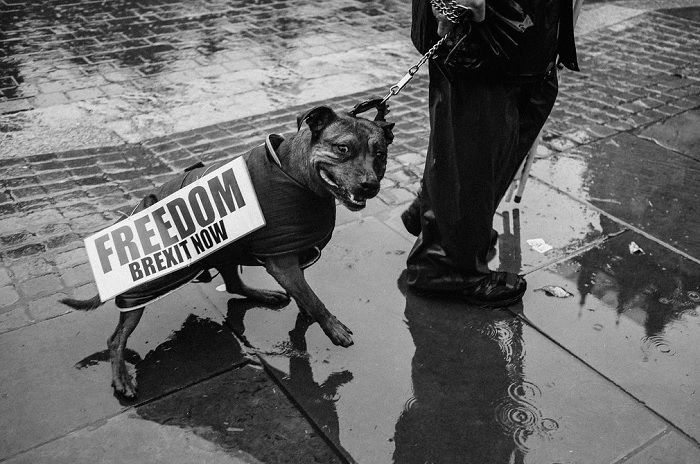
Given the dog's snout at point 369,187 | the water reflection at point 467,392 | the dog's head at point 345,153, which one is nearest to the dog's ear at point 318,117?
the dog's head at point 345,153

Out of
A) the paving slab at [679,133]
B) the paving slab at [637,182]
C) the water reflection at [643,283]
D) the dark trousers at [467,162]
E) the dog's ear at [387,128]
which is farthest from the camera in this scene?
the paving slab at [679,133]

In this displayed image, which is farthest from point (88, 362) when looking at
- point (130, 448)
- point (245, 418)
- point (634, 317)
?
point (634, 317)

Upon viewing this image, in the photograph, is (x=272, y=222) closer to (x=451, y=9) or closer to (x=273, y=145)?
(x=273, y=145)

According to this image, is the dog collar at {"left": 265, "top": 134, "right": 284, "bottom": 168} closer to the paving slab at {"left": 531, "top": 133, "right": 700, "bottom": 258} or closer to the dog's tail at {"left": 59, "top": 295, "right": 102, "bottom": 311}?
the dog's tail at {"left": 59, "top": 295, "right": 102, "bottom": 311}

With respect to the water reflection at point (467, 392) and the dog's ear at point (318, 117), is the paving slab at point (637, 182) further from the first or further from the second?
the dog's ear at point (318, 117)

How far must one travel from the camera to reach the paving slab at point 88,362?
10.2ft

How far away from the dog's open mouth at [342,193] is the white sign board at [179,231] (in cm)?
36

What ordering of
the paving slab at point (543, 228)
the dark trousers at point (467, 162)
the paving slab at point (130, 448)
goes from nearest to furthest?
the paving slab at point (130, 448) → the dark trousers at point (467, 162) → the paving slab at point (543, 228)

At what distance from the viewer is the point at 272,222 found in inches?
128

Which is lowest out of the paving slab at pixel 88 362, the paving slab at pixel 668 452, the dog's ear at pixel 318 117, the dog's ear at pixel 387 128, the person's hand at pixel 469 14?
the paving slab at pixel 668 452

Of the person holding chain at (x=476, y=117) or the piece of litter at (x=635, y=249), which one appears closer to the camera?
the person holding chain at (x=476, y=117)

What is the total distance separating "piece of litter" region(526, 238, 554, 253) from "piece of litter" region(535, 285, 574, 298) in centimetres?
42

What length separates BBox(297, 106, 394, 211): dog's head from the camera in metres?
3.06

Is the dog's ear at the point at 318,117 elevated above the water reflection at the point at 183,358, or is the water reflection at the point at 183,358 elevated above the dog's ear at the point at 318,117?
the dog's ear at the point at 318,117
